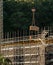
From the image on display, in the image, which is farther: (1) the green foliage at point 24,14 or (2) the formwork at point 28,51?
(1) the green foliage at point 24,14

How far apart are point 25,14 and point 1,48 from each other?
14.3 metres

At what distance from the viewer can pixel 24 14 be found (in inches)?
913

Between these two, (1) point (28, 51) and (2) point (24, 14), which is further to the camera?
(2) point (24, 14)

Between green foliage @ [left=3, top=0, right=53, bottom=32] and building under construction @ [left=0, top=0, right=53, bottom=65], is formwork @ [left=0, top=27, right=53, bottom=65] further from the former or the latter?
green foliage @ [left=3, top=0, right=53, bottom=32]

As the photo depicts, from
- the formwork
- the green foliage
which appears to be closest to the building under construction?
the formwork

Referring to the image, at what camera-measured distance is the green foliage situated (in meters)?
22.1

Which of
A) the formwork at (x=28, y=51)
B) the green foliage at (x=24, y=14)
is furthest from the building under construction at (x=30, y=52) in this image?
the green foliage at (x=24, y=14)

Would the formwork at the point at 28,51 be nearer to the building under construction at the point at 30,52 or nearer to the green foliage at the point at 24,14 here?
the building under construction at the point at 30,52

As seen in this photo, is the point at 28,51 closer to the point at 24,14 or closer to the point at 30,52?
the point at 30,52

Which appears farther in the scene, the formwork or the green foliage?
the green foliage

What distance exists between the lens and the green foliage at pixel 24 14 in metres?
22.1

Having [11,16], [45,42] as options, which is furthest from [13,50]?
[11,16]

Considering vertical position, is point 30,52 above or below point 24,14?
below

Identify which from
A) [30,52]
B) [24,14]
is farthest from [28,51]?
[24,14]
